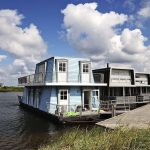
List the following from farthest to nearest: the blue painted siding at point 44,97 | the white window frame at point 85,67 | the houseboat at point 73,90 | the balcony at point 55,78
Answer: the white window frame at point 85,67 < the blue painted siding at point 44,97 < the balcony at point 55,78 < the houseboat at point 73,90

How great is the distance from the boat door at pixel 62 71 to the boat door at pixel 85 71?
2073mm

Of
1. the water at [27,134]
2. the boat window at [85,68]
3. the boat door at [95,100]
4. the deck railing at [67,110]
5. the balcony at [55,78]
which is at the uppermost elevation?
the boat window at [85,68]

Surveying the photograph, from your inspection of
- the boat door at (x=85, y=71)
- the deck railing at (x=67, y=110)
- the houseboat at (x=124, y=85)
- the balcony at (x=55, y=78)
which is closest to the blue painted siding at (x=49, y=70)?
the balcony at (x=55, y=78)

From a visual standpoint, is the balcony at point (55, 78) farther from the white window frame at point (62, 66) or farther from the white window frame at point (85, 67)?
the white window frame at point (85, 67)

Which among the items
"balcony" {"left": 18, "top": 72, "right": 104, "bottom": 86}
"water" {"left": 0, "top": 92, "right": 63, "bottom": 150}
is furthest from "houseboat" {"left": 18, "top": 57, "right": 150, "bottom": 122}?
"water" {"left": 0, "top": 92, "right": 63, "bottom": 150}

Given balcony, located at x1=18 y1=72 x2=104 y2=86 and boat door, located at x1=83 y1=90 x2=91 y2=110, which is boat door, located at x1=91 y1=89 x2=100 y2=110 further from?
balcony, located at x1=18 y1=72 x2=104 y2=86

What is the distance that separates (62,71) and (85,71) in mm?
2945

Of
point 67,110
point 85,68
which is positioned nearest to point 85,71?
point 85,68

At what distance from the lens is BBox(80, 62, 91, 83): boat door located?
32.0m

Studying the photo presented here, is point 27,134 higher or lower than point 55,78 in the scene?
lower

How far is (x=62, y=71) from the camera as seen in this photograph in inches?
1214

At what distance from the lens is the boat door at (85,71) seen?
32000mm

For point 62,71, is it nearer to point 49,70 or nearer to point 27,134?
point 49,70

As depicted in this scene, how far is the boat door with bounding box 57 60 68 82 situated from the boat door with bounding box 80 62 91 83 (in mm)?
2073
